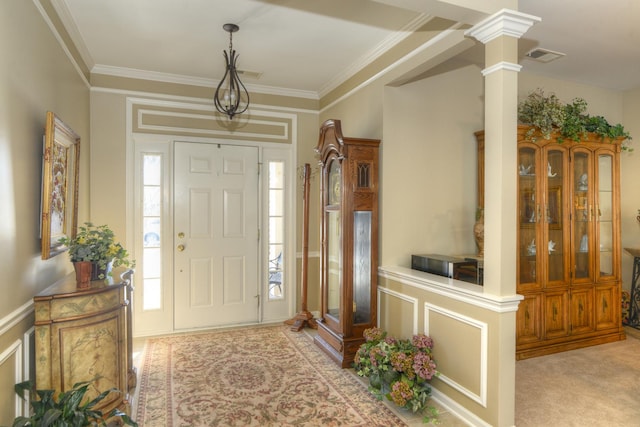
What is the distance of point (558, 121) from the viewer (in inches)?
138

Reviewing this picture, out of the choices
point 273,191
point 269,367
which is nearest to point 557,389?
point 269,367

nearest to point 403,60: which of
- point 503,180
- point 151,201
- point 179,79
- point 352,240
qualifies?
point 503,180

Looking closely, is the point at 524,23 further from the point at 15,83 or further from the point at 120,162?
the point at 120,162

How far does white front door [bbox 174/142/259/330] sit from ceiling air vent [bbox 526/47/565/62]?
297cm

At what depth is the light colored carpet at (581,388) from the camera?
2.52m

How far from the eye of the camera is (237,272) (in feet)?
14.5

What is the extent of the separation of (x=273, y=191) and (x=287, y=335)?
165 centimetres

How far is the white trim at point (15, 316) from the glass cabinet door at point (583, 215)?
444 cm

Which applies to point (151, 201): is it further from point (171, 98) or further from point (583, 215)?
point (583, 215)

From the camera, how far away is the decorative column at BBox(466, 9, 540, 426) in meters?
2.21

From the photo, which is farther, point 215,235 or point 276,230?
point 276,230

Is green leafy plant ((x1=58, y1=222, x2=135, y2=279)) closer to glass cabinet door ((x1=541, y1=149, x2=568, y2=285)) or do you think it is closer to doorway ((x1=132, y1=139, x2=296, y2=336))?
doorway ((x1=132, y1=139, x2=296, y2=336))

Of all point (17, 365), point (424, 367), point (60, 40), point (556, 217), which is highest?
point (60, 40)

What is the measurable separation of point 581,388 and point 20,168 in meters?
4.01
